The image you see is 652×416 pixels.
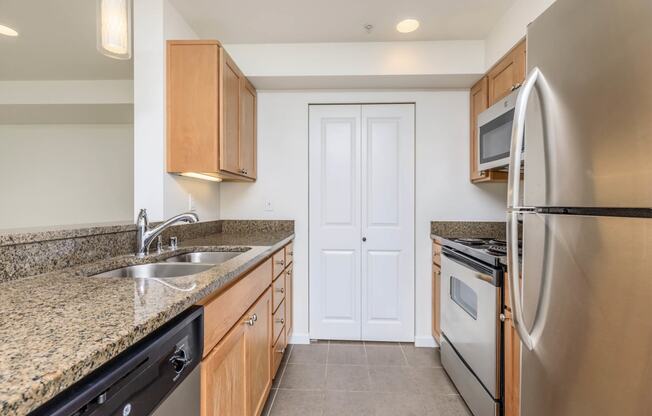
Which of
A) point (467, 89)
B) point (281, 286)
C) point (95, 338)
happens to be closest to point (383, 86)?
point (467, 89)

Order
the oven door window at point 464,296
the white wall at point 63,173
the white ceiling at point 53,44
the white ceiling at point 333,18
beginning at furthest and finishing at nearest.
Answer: the white wall at point 63,173, the white ceiling at point 53,44, the white ceiling at point 333,18, the oven door window at point 464,296

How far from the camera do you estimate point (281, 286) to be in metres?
2.11

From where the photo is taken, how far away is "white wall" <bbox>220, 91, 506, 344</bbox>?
102 inches

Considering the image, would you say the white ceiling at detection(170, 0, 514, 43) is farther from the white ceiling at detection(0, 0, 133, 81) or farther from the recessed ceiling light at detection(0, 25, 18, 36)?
the recessed ceiling light at detection(0, 25, 18, 36)

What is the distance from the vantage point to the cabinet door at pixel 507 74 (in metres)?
1.81

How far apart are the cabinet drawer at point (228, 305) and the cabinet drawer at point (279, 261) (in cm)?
34

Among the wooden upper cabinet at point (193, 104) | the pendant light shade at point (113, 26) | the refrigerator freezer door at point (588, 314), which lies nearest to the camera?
the refrigerator freezer door at point (588, 314)

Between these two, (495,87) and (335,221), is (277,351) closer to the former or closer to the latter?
(335,221)

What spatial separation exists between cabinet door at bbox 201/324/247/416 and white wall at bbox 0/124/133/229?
10.1 ft

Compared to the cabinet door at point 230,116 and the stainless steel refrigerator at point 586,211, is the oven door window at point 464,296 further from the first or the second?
the cabinet door at point 230,116

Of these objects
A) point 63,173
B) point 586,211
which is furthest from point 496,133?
point 63,173

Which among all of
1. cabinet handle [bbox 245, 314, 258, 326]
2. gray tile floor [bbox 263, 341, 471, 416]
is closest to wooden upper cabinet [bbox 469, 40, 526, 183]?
gray tile floor [bbox 263, 341, 471, 416]

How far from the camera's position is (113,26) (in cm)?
110

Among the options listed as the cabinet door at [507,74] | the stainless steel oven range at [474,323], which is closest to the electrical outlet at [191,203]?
the stainless steel oven range at [474,323]
